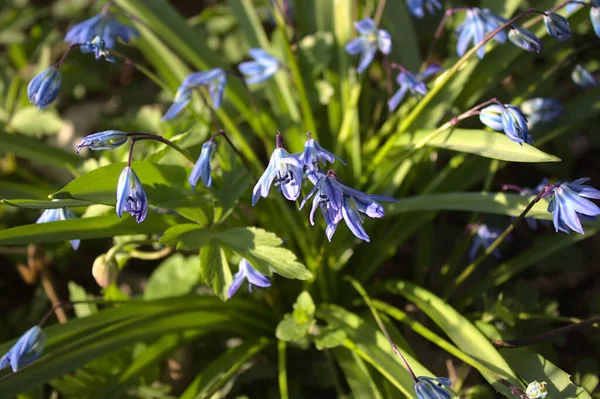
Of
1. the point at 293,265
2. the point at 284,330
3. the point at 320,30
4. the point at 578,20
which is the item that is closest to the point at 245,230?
the point at 293,265

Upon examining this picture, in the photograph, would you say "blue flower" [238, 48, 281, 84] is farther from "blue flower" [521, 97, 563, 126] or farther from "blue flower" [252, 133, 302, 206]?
"blue flower" [521, 97, 563, 126]

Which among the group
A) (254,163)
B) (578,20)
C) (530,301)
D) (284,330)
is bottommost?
(530,301)

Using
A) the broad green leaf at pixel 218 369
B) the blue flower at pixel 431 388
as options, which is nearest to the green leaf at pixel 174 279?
the broad green leaf at pixel 218 369

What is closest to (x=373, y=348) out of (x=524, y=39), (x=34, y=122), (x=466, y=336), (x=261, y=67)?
(x=466, y=336)

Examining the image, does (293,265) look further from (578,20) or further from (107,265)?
(578,20)

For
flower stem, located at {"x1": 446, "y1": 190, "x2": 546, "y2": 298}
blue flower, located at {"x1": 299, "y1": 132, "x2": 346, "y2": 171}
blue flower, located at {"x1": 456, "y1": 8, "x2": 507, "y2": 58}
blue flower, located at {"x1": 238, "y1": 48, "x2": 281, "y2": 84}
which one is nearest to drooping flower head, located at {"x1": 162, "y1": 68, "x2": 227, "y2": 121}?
blue flower, located at {"x1": 238, "y1": 48, "x2": 281, "y2": 84}
